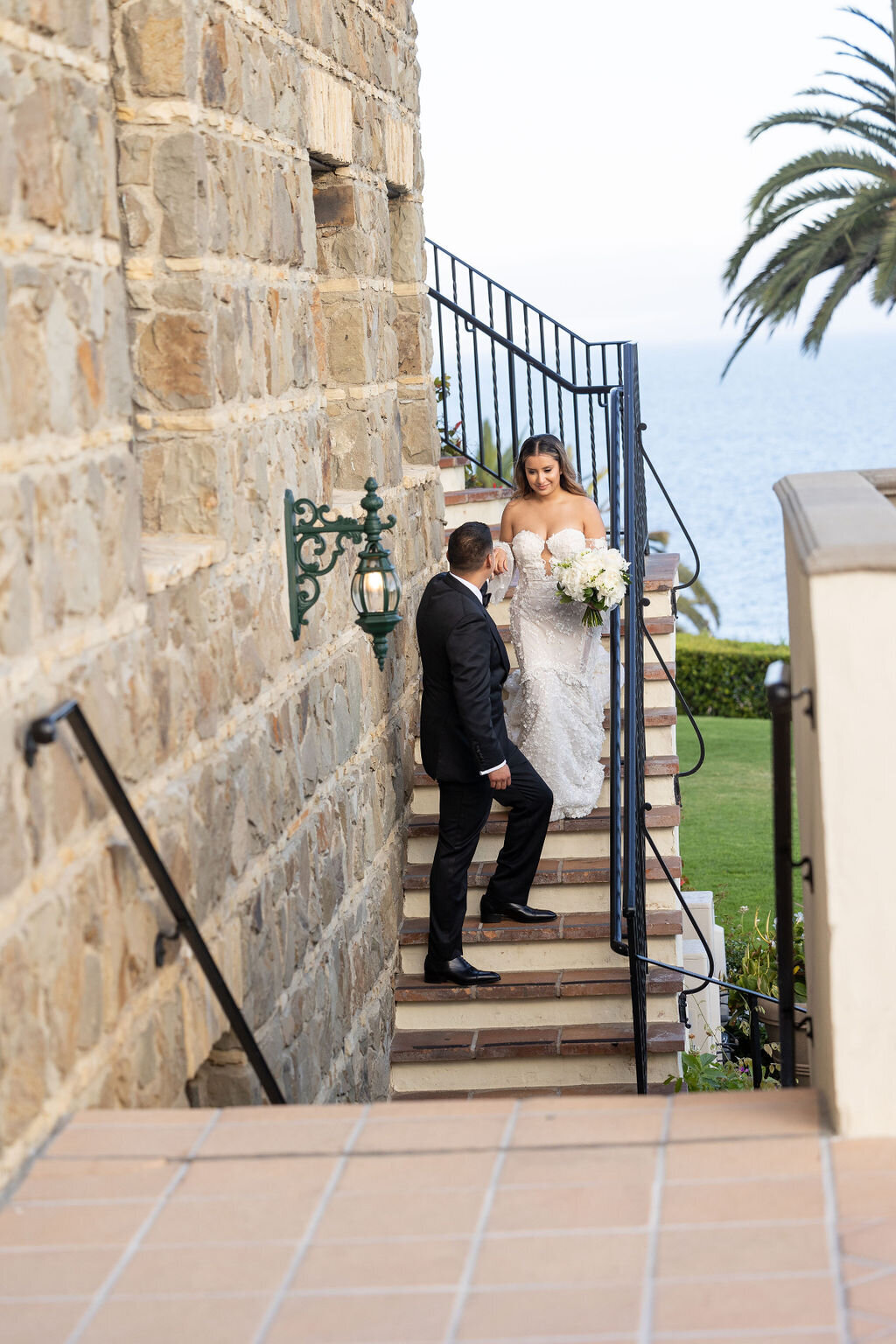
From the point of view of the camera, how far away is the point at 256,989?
4.63 m

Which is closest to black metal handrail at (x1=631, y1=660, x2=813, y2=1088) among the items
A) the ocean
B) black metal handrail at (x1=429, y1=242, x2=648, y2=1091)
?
black metal handrail at (x1=429, y1=242, x2=648, y2=1091)

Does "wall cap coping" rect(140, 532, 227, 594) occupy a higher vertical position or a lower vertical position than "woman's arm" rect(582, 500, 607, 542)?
higher

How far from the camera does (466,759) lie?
6586mm

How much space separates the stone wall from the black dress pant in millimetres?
261

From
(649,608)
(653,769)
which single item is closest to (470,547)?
(653,769)

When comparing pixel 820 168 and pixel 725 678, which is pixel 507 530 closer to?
pixel 820 168

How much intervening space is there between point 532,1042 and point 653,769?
1.56 m

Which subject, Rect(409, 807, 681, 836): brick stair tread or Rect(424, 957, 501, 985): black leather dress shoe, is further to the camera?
Rect(409, 807, 681, 836): brick stair tread

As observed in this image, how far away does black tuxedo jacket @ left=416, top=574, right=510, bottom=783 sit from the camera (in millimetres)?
6418

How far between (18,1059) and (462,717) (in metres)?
3.70

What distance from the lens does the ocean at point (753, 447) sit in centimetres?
6519

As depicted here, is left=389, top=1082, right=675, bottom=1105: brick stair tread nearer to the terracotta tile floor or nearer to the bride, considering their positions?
the bride

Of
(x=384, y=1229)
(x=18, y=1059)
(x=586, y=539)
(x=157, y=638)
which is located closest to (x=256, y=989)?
(x=157, y=638)

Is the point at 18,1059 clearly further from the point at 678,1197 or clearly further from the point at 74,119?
the point at 74,119
